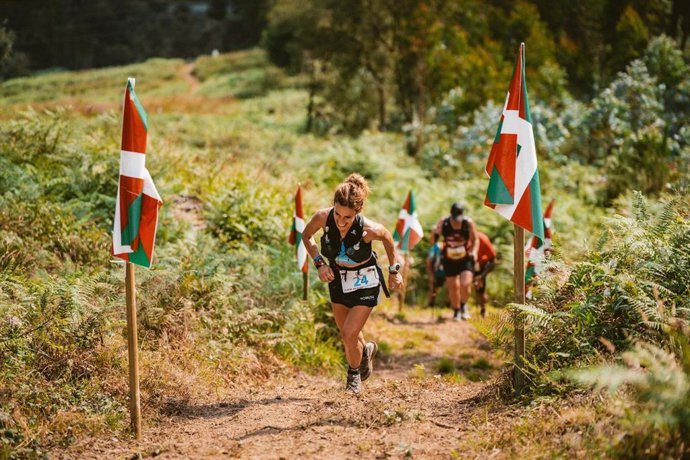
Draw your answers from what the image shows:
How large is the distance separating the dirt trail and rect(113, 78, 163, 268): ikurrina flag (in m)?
1.47

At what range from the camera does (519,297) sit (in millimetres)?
5098

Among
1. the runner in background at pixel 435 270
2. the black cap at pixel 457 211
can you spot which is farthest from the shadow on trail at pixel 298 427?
the runner in background at pixel 435 270

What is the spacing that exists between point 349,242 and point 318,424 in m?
1.61

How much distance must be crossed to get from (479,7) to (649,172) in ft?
57.4

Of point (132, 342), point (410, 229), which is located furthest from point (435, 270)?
point (132, 342)

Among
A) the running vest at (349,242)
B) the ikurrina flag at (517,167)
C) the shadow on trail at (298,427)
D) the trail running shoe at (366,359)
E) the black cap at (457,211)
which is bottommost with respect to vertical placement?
the shadow on trail at (298,427)

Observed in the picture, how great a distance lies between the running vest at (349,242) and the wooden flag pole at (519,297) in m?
1.37

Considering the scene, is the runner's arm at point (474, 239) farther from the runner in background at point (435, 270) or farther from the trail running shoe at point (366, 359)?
the trail running shoe at point (366, 359)

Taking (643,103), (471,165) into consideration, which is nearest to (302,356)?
(471,165)

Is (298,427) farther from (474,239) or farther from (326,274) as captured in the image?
(474,239)

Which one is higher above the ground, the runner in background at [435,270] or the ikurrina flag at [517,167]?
the ikurrina flag at [517,167]

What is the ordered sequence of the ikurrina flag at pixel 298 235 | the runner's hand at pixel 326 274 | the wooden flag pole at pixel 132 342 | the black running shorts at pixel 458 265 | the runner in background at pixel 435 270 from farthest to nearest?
the runner in background at pixel 435 270
the black running shorts at pixel 458 265
the ikurrina flag at pixel 298 235
the runner's hand at pixel 326 274
the wooden flag pole at pixel 132 342

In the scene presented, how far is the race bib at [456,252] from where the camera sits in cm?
998

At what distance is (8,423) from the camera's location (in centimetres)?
456
